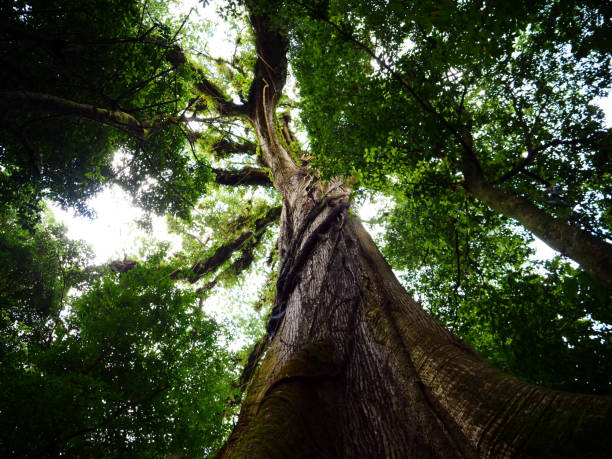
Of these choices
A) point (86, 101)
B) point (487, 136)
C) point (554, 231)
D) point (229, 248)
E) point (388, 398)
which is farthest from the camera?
point (229, 248)

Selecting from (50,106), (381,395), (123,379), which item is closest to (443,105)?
(381,395)

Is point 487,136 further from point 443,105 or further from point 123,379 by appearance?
point 123,379

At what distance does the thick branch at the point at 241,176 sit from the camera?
10.9 m

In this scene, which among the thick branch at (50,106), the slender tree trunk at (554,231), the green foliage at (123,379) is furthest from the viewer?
the green foliage at (123,379)

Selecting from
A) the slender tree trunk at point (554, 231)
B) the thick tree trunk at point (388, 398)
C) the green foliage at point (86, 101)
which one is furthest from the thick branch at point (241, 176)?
the thick tree trunk at point (388, 398)

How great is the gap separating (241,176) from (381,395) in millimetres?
10276

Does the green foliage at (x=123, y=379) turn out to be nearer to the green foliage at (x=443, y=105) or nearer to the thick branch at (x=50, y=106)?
the thick branch at (x=50, y=106)

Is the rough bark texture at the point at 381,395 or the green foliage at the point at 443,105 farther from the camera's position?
the green foliage at the point at 443,105

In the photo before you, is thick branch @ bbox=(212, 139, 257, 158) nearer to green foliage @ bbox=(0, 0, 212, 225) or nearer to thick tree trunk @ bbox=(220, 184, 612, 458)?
green foliage @ bbox=(0, 0, 212, 225)

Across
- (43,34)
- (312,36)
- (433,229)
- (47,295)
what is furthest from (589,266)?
(47,295)

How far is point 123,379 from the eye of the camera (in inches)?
172

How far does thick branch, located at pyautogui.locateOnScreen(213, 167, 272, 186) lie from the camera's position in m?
10.9

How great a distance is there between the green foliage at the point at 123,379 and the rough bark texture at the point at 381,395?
2.26 meters

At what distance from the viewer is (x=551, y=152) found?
437cm
